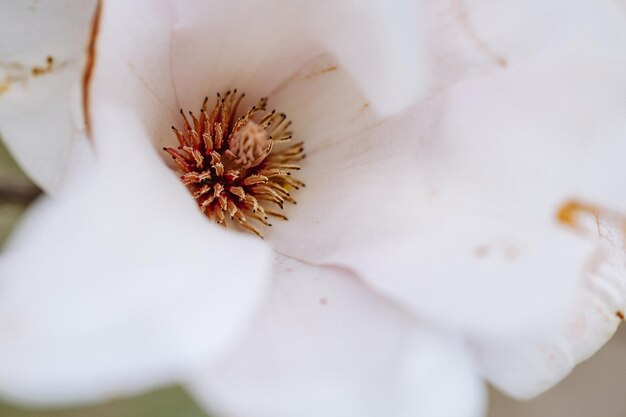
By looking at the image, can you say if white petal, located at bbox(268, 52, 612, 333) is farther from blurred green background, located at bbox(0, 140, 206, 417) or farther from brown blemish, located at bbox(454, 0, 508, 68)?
blurred green background, located at bbox(0, 140, 206, 417)

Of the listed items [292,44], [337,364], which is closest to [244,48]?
[292,44]

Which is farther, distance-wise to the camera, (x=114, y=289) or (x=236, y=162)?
(x=236, y=162)

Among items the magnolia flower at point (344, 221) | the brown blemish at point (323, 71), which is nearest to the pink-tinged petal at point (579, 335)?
the magnolia flower at point (344, 221)

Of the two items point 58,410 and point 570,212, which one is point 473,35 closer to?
point 570,212

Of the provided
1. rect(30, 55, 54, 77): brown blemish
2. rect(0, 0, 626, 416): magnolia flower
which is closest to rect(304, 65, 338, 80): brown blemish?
rect(0, 0, 626, 416): magnolia flower

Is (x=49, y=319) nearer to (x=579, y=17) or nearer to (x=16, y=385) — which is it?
(x=16, y=385)

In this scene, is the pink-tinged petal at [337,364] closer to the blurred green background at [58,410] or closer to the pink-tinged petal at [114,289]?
the pink-tinged petal at [114,289]

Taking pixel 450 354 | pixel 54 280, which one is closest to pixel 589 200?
pixel 450 354
